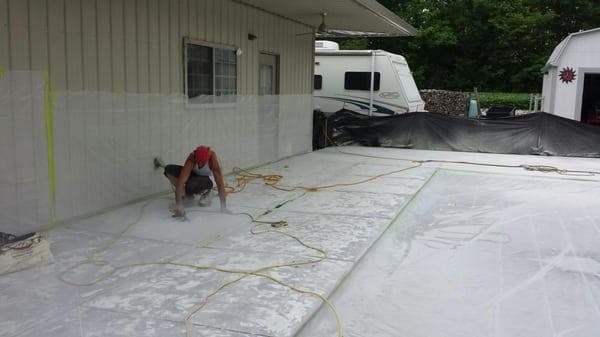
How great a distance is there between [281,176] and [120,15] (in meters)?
3.90

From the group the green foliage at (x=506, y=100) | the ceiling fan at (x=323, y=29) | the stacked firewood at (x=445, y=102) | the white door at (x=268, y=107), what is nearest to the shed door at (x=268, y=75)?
the white door at (x=268, y=107)

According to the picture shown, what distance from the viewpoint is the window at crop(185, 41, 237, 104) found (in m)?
8.15

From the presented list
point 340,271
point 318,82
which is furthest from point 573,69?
point 340,271

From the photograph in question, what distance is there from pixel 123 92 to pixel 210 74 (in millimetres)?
2220

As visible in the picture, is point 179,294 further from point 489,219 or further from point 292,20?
point 292,20

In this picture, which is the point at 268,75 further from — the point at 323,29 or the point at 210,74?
the point at 210,74

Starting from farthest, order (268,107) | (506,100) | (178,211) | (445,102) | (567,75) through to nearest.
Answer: (506,100), (445,102), (567,75), (268,107), (178,211)

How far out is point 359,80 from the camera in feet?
50.2

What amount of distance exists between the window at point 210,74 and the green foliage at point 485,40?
26266 millimetres

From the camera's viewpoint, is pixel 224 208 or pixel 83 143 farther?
pixel 224 208

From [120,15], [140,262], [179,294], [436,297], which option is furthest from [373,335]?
[120,15]

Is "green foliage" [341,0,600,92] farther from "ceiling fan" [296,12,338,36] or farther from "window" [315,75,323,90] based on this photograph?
"ceiling fan" [296,12,338,36]

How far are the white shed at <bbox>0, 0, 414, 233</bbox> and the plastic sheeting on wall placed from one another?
0.04ft

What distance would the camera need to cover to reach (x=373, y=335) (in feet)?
11.8
